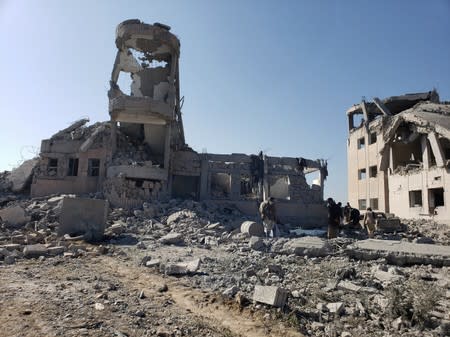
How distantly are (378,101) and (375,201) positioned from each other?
323 inches

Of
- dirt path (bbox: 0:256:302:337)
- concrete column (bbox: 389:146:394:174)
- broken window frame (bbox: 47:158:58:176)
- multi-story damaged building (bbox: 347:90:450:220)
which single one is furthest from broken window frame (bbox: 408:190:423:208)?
broken window frame (bbox: 47:158:58:176)

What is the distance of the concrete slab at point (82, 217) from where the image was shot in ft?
35.5

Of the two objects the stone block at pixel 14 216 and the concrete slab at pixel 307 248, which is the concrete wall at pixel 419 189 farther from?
the stone block at pixel 14 216

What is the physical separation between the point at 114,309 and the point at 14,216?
35.5ft

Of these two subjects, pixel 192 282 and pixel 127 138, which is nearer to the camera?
pixel 192 282

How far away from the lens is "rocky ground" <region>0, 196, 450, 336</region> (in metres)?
4.02

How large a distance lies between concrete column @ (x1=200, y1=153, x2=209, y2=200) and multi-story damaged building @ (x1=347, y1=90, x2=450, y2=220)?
13.1m

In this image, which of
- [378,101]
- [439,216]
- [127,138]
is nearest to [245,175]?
[127,138]

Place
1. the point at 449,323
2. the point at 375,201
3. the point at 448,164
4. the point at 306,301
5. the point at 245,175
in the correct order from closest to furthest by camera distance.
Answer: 1. the point at 449,323
2. the point at 306,301
3. the point at 448,164
4. the point at 245,175
5. the point at 375,201

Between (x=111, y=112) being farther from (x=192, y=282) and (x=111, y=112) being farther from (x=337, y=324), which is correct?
(x=337, y=324)

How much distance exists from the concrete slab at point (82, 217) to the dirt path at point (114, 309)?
168 inches

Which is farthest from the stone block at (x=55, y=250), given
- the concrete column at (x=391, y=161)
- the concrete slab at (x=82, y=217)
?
the concrete column at (x=391, y=161)

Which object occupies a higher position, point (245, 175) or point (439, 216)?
point (245, 175)

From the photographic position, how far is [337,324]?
13.7 feet
